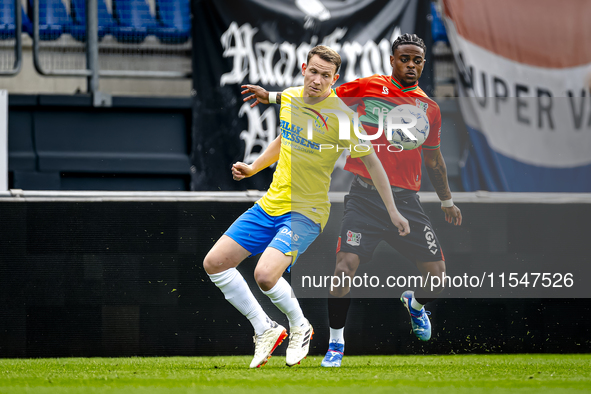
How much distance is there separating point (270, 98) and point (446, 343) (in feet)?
7.39

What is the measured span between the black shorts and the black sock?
13.1 inches

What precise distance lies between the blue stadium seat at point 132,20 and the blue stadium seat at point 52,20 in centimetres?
49

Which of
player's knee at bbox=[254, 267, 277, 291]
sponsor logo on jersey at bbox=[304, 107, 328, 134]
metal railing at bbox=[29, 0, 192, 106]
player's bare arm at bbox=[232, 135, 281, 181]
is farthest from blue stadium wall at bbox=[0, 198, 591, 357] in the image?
metal railing at bbox=[29, 0, 192, 106]

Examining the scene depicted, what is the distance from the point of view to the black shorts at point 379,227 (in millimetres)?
4406

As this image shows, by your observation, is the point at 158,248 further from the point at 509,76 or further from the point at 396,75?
the point at 509,76

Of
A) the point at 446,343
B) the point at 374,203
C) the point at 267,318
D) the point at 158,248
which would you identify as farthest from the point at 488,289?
the point at 158,248

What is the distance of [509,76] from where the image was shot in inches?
240

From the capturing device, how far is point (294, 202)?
417cm

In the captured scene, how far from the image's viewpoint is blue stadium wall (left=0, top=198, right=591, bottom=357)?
4746 mm

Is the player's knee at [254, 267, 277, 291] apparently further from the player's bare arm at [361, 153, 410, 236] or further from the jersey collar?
the jersey collar

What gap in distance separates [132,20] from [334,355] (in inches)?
153

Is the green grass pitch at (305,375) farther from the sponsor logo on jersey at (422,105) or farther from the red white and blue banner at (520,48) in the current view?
the red white and blue banner at (520,48)

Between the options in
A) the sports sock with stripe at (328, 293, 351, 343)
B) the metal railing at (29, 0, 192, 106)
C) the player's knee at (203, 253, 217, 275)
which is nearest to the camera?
the player's knee at (203, 253, 217, 275)

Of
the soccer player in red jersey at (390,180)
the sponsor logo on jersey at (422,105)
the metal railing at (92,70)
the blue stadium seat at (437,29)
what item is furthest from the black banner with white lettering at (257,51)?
the sponsor logo on jersey at (422,105)
